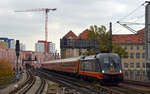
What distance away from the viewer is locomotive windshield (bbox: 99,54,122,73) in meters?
25.5

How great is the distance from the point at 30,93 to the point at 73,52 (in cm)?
8712

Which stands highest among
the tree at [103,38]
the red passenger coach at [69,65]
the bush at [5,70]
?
the tree at [103,38]

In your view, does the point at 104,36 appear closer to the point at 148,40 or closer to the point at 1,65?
the point at 148,40

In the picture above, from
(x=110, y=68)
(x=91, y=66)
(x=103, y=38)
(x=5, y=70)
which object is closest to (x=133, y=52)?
(x=5, y=70)

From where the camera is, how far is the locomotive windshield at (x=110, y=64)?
83.8 feet

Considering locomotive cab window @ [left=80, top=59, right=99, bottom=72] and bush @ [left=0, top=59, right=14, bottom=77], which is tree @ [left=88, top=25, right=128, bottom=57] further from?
bush @ [left=0, top=59, right=14, bottom=77]

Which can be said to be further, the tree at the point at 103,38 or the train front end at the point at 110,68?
the tree at the point at 103,38

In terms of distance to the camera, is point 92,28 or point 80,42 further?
point 80,42

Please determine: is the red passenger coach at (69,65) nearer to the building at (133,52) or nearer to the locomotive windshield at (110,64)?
the locomotive windshield at (110,64)

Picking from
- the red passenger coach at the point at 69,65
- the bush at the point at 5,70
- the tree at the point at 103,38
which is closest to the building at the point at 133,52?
the red passenger coach at the point at 69,65

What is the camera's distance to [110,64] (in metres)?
25.9

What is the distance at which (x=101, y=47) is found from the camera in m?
47.0

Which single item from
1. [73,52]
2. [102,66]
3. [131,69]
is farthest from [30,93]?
[73,52]

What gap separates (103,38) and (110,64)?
2140cm
